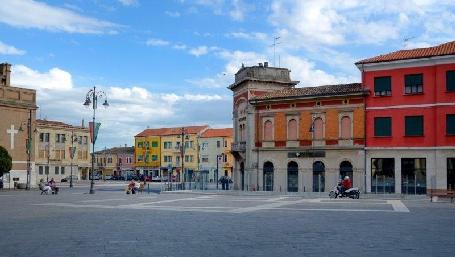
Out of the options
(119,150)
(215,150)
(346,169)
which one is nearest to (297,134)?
(346,169)

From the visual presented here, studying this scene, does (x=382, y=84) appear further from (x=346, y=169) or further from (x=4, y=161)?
(x=4, y=161)

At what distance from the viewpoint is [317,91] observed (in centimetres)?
4747

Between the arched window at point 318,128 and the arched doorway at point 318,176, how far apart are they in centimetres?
230

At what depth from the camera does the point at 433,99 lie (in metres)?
41.8

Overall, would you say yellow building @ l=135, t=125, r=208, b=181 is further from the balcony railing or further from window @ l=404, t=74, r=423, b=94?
window @ l=404, t=74, r=423, b=94

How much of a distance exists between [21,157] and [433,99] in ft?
137

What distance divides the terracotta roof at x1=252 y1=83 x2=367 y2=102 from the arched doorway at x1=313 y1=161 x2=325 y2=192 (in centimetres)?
614

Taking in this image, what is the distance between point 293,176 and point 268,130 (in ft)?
16.3

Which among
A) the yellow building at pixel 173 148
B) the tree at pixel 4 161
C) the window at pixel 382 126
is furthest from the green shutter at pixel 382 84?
the yellow building at pixel 173 148

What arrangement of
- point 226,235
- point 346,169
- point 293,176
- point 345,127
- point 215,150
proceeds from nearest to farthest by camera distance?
point 226,235
point 346,169
point 345,127
point 293,176
point 215,150

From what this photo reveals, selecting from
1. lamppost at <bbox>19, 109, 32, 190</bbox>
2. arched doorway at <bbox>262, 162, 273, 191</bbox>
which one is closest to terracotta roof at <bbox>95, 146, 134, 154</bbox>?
lamppost at <bbox>19, 109, 32, 190</bbox>

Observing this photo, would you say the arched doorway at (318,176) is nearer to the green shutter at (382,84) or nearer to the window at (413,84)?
the green shutter at (382,84)

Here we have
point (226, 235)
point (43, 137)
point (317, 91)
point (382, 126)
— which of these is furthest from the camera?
point (43, 137)

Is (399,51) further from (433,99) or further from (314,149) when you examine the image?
(314,149)
